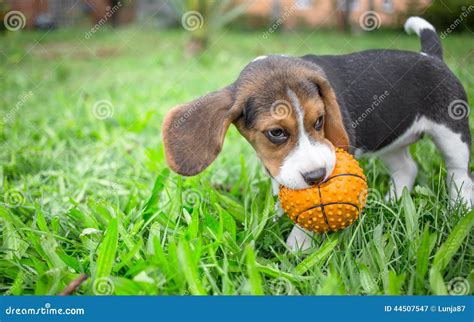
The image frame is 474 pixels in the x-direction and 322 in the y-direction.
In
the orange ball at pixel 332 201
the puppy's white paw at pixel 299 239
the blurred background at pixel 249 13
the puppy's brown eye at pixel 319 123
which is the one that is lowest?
the puppy's white paw at pixel 299 239

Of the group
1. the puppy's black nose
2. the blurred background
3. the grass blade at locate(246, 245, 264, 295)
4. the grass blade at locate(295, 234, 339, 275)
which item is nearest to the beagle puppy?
the puppy's black nose

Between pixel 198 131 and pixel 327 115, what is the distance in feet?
2.61

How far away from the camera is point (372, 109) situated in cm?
371

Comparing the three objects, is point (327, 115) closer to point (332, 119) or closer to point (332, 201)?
point (332, 119)

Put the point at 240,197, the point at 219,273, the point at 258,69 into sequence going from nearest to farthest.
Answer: the point at 219,273 → the point at 258,69 → the point at 240,197

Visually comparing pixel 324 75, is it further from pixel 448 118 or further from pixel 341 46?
pixel 341 46

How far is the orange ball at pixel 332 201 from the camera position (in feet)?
9.79

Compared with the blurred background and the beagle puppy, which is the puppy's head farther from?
the blurred background

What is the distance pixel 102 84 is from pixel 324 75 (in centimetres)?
613

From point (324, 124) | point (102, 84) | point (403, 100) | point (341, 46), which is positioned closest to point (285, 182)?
point (324, 124)

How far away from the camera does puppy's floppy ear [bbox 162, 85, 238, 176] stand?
3201 mm

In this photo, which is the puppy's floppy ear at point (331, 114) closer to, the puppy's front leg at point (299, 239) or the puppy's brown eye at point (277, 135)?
the puppy's brown eye at point (277, 135)

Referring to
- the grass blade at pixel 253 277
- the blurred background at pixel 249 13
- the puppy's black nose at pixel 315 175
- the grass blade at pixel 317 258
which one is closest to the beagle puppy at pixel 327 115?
the puppy's black nose at pixel 315 175

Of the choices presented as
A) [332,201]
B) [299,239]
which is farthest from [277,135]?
[299,239]
